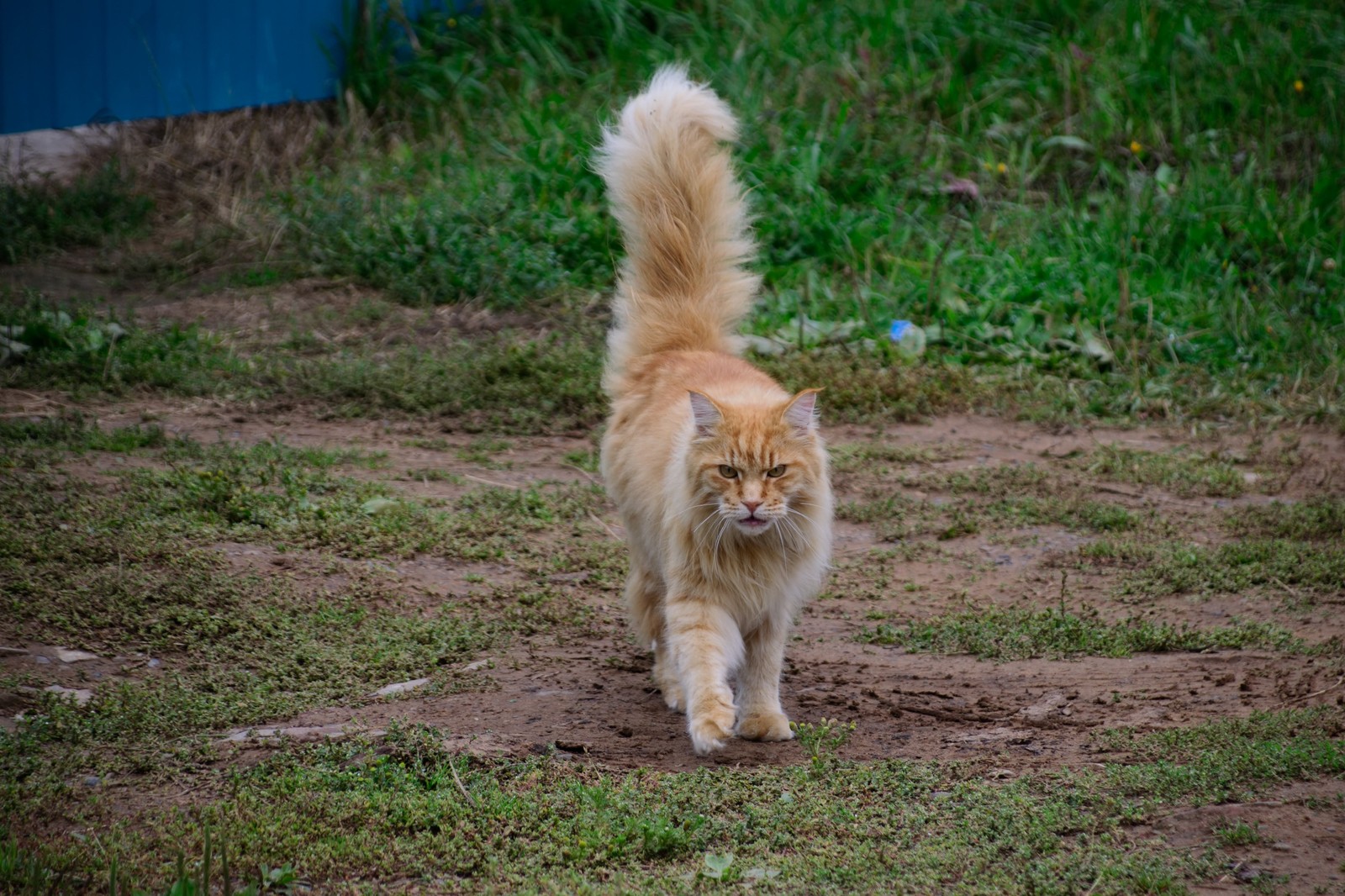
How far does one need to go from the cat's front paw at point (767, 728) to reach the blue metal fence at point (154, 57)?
702cm

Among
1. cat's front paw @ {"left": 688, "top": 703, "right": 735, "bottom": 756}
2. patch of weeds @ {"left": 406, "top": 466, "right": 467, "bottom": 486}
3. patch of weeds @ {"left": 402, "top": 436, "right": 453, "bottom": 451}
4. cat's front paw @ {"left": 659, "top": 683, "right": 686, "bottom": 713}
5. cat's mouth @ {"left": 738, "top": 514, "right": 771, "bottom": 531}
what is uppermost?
cat's mouth @ {"left": 738, "top": 514, "right": 771, "bottom": 531}

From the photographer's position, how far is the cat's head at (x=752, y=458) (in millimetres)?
3811

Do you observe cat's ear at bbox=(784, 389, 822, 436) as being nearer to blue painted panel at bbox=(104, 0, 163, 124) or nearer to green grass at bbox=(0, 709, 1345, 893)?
green grass at bbox=(0, 709, 1345, 893)

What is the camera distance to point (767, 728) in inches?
150

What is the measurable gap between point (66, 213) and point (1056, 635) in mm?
7025

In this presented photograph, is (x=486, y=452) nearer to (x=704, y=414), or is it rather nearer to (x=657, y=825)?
(x=704, y=414)

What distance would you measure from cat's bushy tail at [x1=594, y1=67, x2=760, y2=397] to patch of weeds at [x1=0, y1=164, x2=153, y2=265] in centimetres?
489

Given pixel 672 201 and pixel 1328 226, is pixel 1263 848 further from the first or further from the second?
pixel 1328 226

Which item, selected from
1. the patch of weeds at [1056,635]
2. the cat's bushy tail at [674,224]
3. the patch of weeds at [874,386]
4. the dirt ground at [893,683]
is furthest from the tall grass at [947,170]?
the patch of weeds at [1056,635]

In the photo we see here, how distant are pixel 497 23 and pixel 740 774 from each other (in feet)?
26.5

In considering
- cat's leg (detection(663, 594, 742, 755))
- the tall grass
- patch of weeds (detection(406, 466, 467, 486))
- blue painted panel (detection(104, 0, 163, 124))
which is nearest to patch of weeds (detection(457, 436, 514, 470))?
patch of weeds (detection(406, 466, 467, 486))

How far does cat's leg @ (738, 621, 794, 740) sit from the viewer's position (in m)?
3.81

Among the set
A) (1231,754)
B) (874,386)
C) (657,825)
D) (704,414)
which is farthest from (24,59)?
(1231,754)

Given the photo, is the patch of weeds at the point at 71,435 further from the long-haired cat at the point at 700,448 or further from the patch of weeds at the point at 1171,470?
the patch of weeds at the point at 1171,470
